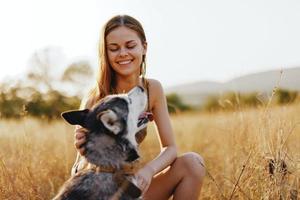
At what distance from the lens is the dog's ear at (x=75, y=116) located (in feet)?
14.4

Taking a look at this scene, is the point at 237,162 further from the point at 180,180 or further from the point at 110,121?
the point at 110,121

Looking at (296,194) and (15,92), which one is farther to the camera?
(15,92)

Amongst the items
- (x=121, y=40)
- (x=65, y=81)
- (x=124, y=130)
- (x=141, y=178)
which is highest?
(x=121, y=40)

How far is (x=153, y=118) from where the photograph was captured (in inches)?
211

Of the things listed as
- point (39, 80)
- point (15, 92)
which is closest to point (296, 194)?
point (15, 92)

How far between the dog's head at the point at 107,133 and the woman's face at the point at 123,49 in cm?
76

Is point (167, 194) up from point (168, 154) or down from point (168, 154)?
down

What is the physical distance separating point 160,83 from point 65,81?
921 centimetres

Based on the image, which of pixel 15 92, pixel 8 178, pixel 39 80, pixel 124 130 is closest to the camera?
pixel 124 130

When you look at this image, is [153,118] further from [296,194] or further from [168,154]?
[296,194]

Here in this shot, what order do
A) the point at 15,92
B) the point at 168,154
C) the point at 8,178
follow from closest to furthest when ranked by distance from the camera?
the point at 168,154 < the point at 8,178 < the point at 15,92

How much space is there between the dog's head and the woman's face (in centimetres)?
76

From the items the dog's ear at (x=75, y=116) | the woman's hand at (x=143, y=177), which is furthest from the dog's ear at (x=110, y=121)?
the woman's hand at (x=143, y=177)

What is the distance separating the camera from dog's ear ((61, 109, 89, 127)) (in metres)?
4.39
